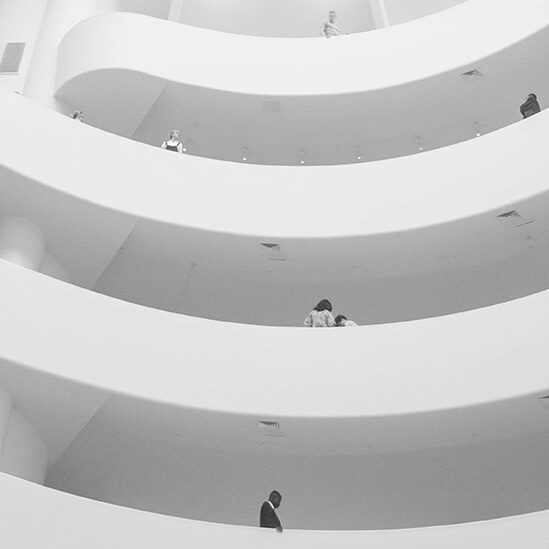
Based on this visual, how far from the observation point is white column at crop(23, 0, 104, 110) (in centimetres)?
1684

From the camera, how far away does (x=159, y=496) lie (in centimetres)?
1404

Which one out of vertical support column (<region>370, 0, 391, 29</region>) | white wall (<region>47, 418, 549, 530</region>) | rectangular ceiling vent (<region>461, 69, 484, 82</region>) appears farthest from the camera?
vertical support column (<region>370, 0, 391, 29</region>)

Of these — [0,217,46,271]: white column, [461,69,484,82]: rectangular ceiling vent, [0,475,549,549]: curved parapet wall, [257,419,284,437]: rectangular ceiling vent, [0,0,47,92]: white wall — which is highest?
[0,0,47,92]: white wall

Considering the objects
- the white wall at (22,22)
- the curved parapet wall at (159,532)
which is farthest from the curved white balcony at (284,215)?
the curved parapet wall at (159,532)

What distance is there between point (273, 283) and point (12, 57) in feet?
23.6

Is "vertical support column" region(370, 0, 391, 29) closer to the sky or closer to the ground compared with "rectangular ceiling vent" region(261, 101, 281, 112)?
closer to the sky

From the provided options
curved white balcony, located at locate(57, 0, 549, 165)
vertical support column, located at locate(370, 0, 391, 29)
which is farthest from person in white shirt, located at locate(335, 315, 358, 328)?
vertical support column, located at locate(370, 0, 391, 29)

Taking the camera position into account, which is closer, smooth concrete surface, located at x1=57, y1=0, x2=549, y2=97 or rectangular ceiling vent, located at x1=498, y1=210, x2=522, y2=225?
rectangular ceiling vent, located at x1=498, y1=210, x2=522, y2=225

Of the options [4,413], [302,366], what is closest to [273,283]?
[302,366]

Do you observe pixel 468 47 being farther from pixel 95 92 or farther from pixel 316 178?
pixel 95 92

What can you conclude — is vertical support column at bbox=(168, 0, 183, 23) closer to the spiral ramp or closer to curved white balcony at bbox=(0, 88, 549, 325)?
the spiral ramp

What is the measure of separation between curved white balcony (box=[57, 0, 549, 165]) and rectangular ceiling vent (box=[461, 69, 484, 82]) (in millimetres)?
110

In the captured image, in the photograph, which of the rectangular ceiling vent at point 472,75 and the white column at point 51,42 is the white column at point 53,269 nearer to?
the white column at point 51,42

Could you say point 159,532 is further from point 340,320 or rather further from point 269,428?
point 340,320
